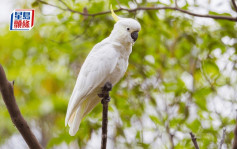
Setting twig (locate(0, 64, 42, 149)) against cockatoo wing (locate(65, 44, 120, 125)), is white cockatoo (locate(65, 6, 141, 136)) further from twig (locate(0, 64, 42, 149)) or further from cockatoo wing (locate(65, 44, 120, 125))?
twig (locate(0, 64, 42, 149))

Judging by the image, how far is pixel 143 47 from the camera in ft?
9.11

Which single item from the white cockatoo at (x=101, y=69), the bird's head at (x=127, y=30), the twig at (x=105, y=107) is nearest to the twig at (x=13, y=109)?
the white cockatoo at (x=101, y=69)

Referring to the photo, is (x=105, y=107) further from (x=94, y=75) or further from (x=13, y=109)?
(x=13, y=109)

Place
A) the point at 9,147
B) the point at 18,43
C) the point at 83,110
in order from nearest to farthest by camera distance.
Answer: the point at 83,110, the point at 18,43, the point at 9,147

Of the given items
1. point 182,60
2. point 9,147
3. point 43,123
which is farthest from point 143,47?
point 9,147

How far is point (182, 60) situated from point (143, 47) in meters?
0.54

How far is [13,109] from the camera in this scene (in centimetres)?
137

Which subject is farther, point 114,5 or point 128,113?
point 128,113

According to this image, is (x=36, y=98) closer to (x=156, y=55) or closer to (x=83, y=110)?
(x=156, y=55)

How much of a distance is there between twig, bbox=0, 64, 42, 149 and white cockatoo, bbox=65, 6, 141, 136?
183 millimetres

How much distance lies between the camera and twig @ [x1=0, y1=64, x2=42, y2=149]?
52.2 inches

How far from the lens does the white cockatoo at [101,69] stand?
1.53 metres

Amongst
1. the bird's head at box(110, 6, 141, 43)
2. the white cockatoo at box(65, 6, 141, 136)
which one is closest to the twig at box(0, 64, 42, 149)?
the white cockatoo at box(65, 6, 141, 136)

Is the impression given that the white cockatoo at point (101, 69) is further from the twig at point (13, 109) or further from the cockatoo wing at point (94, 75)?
the twig at point (13, 109)
